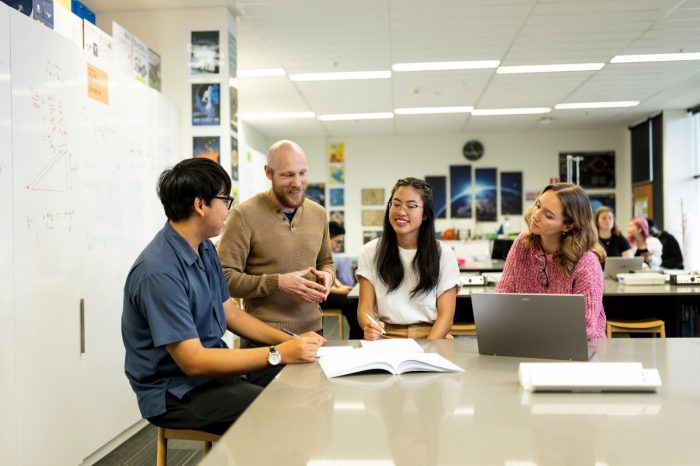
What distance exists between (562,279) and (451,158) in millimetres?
9255

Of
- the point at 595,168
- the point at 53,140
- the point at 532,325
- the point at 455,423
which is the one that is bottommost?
the point at 455,423

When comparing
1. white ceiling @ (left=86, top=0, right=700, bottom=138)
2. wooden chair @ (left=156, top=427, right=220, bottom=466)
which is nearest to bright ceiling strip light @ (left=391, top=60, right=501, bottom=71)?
white ceiling @ (left=86, top=0, right=700, bottom=138)

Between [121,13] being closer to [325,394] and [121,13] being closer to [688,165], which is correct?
[325,394]

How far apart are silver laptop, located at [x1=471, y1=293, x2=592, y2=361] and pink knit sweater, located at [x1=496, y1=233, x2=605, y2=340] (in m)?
0.38

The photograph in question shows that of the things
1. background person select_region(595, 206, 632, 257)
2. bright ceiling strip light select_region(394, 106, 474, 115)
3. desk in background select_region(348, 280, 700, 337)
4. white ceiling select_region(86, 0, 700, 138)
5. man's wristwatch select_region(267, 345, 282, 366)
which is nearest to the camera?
man's wristwatch select_region(267, 345, 282, 366)

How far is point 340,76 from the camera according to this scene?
7020mm

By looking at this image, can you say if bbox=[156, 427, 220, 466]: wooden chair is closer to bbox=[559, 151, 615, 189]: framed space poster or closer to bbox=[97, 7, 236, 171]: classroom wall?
bbox=[97, 7, 236, 171]: classroom wall

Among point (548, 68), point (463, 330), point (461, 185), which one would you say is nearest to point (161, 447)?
point (463, 330)

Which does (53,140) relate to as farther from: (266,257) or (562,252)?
(562,252)

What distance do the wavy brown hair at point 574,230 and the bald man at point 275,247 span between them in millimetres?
972

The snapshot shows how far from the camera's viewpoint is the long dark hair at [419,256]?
2.49 m

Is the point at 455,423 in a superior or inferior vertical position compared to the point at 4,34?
inferior

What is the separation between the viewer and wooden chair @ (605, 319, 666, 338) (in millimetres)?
4320

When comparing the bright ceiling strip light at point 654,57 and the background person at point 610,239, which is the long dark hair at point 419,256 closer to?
the background person at point 610,239
